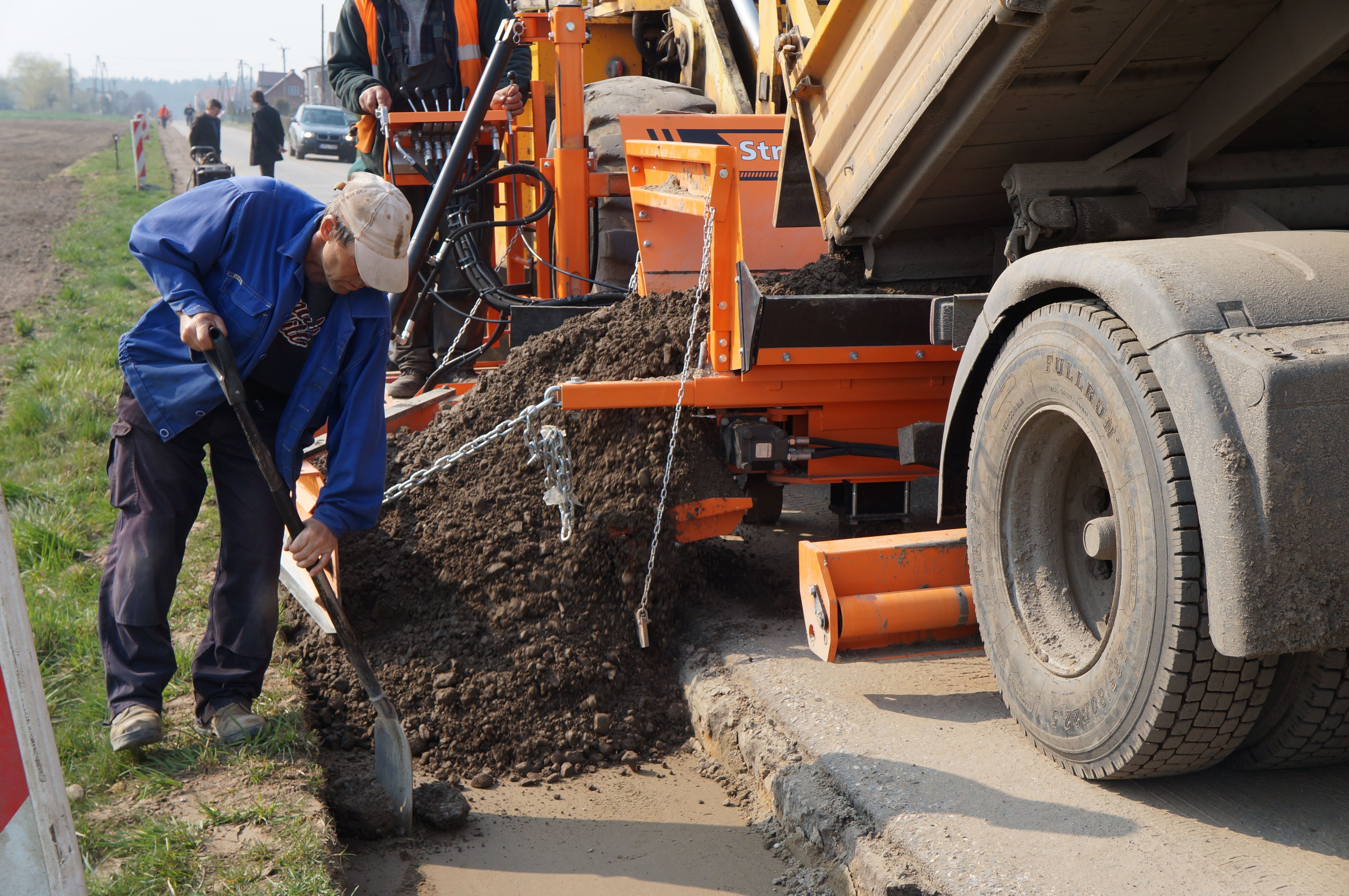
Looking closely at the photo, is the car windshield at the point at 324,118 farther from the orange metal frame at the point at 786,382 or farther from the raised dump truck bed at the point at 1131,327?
the raised dump truck bed at the point at 1131,327

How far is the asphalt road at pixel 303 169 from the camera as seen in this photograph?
66.0 feet

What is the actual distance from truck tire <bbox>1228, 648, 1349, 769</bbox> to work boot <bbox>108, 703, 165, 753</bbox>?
2694 mm

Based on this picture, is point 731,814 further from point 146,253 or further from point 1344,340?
point 146,253

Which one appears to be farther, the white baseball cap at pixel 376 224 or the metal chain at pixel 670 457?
the metal chain at pixel 670 457

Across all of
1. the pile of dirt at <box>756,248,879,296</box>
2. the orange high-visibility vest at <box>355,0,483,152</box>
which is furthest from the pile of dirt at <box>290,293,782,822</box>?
the orange high-visibility vest at <box>355,0,483,152</box>

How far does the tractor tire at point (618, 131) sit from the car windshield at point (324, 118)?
2924 cm

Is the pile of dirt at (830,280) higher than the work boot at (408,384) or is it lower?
higher

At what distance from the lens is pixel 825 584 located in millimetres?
3031

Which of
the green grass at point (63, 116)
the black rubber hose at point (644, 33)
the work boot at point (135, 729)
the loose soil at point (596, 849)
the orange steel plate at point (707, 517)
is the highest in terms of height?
the green grass at point (63, 116)

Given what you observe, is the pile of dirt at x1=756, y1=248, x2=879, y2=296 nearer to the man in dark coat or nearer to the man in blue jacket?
the man in blue jacket

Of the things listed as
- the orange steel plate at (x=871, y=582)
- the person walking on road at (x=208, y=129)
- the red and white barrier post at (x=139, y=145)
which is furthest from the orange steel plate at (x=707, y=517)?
the red and white barrier post at (x=139, y=145)

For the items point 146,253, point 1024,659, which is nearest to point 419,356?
point 146,253

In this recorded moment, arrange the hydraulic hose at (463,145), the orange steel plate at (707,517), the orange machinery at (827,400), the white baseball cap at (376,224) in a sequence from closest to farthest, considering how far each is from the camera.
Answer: the white baseball cap at (376,224)
the orange machinery at (827,400)
the orange steel plate at (707,517)
the hydraulic hose at (463,145)

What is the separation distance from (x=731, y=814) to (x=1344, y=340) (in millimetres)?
1849
